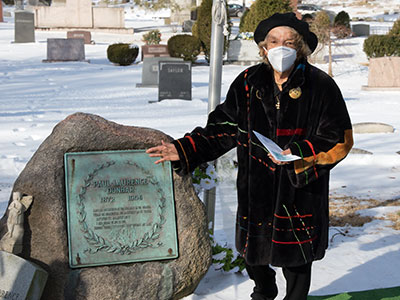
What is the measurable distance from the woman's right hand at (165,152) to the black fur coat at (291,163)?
1.50ft

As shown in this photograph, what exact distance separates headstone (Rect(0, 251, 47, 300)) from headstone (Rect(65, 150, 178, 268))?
333mm

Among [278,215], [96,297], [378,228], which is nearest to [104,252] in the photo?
[96,297]

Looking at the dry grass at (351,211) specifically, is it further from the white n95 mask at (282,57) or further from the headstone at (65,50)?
the headstone at (65,50)

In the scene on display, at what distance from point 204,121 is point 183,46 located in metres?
12.1

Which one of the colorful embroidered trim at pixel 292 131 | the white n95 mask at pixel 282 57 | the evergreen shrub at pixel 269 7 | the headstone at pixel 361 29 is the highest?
the evergreen shrub at pixel 269 7

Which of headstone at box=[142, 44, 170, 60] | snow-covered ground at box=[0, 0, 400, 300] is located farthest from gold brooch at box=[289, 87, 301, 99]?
headstone at box=[142, 44, 170, 60]

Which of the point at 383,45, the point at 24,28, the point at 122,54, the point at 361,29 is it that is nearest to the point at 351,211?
the point at 122,54

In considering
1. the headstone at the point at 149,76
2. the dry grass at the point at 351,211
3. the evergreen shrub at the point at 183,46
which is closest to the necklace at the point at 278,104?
the dry grass at the point at 351,211

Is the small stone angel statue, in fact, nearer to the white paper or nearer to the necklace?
the white paper

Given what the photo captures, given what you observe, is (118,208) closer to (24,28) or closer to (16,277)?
(16,277)

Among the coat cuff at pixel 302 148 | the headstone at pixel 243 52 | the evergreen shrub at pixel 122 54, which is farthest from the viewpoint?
the headstone at pixel 243 52

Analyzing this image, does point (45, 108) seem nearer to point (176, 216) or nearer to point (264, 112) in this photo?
point (176, 216)

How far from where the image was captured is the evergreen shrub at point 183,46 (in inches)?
890

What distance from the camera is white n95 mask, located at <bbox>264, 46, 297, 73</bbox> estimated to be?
302cm
